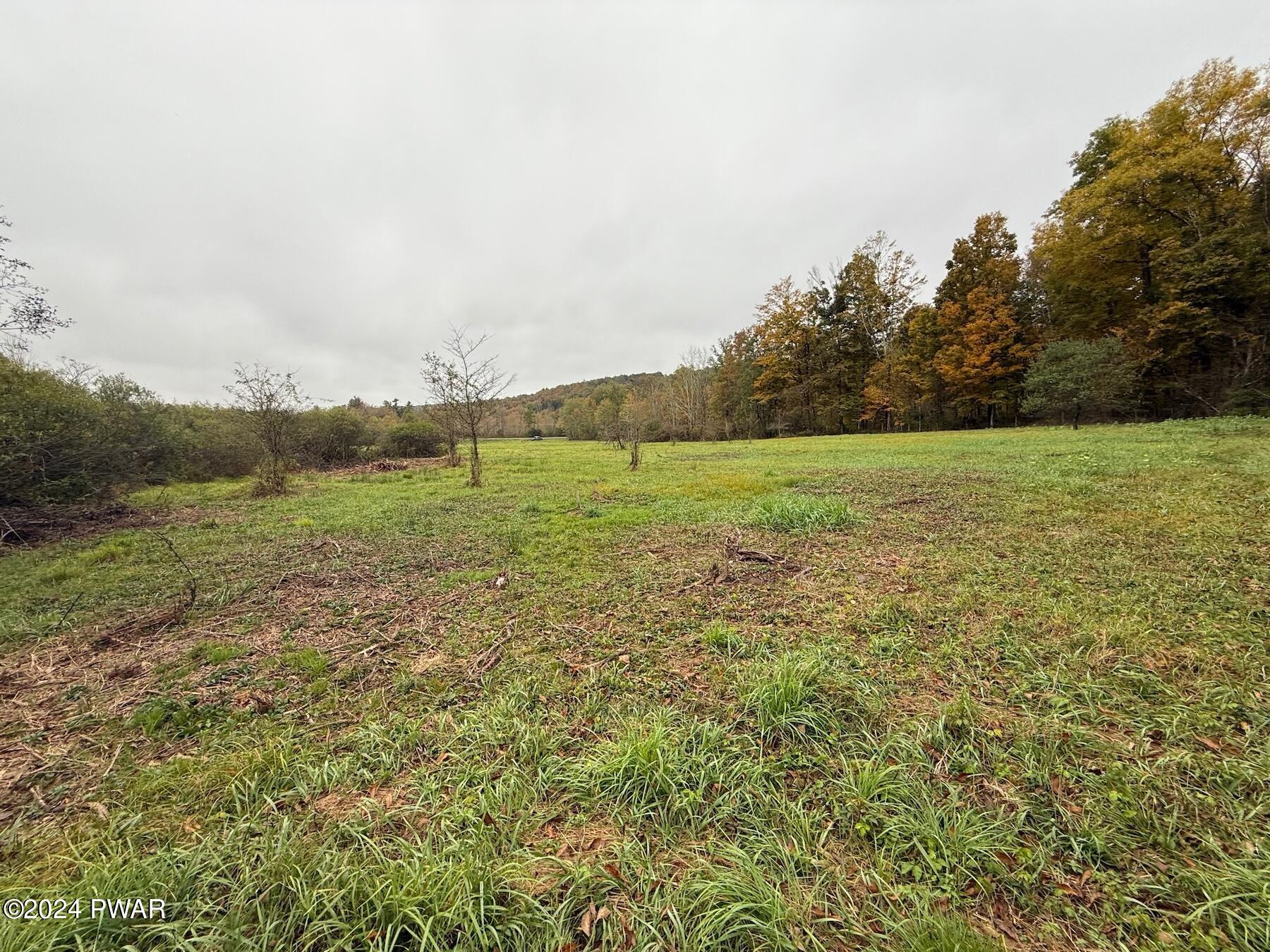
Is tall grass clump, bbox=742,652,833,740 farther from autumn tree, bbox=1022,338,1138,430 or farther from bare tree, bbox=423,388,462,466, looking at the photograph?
autumn tree, bbox=1022,338,1138,430

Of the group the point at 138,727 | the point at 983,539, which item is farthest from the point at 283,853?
the point at 983,539

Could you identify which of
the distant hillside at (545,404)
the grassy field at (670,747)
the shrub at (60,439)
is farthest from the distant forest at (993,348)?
the distant hillside at (545,404)

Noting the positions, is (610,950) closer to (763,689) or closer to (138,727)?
(763,689)

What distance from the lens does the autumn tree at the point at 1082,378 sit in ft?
66.3

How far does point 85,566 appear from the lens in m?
6.64

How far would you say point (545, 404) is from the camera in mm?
102562

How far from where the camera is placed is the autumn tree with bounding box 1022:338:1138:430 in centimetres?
2020

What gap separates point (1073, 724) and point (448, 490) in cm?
1407

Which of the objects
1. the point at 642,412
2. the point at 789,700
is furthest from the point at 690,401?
the point at 789,700

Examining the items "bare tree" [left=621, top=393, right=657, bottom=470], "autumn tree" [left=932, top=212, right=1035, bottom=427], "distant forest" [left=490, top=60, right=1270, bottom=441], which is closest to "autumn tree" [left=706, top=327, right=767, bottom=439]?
"distant forest" [left=490, top=60, right=1270, bottom=441]

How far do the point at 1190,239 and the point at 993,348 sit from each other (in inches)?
356

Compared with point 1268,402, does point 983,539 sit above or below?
below

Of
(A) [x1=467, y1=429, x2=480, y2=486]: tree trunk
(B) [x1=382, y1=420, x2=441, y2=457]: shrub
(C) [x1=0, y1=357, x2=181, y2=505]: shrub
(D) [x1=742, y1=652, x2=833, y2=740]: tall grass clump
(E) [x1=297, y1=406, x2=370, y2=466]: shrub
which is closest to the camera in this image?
(D) [x1=742, y1=652, x2=833, y2=740]: tall grass clump

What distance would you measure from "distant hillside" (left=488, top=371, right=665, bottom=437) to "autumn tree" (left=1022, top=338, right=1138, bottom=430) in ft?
126
